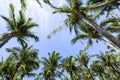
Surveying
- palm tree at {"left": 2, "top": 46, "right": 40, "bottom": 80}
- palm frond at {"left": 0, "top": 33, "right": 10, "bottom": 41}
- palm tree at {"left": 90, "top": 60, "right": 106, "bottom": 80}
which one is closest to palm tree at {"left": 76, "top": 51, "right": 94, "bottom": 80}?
palm tree at {"left": 90, "top": 60, "right": 106, "bottom": 80}

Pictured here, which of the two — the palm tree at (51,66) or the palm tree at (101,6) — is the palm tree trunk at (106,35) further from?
the palm tree at (51,66)

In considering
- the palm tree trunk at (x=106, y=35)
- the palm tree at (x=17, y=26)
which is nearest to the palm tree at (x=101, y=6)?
the palm tree trunk at (x=106, y=35)

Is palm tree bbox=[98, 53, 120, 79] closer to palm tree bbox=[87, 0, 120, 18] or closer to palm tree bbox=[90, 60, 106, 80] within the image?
palm tree bbox=[90, 60, 106, 80]

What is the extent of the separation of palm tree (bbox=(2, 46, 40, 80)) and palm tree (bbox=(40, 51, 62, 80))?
3.52 metres

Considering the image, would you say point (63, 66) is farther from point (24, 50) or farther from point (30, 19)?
point (30, 19)

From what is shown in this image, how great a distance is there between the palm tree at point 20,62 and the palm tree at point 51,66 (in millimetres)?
3519

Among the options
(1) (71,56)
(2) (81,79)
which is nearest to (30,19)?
(1) (71,56)

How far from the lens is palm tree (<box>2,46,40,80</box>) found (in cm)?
2922

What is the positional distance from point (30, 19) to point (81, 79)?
1760 centimetres

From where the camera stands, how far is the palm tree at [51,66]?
37.9 m

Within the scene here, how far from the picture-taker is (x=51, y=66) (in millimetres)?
38062

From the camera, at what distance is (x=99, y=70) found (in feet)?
128

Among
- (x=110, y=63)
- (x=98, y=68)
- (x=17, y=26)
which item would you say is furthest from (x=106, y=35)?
(x=98, y=68)

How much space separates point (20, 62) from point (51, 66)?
25.8 feet
